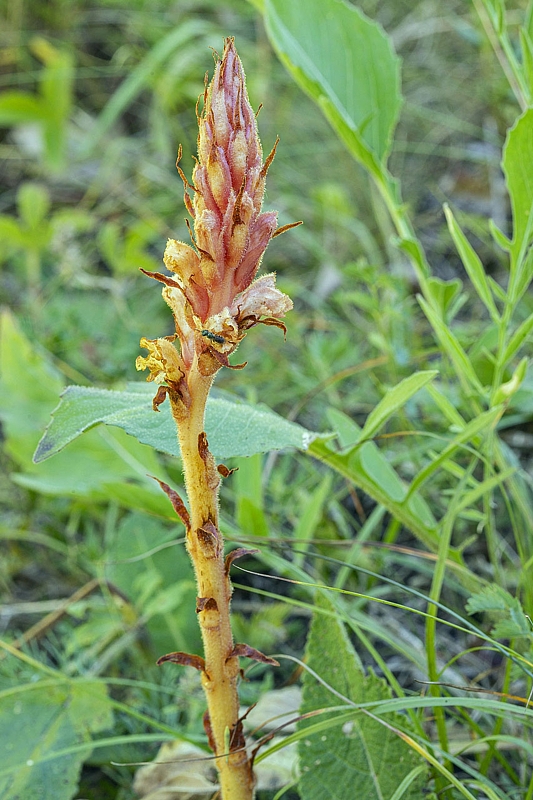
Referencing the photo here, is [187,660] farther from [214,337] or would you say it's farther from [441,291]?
[441,291]

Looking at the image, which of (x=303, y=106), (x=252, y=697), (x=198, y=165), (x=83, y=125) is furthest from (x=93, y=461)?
(x=83, y=125)

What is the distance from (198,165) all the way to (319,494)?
761 mm

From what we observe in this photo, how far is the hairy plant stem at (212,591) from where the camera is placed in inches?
32.0

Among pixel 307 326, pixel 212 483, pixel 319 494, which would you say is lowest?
pixel 307 326

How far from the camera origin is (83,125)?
3.74m

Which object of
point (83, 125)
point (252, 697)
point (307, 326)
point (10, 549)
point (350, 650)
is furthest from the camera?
point (83, 125)

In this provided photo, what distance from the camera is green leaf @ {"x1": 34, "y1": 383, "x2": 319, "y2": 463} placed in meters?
0.87

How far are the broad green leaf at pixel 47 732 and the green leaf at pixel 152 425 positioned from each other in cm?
52

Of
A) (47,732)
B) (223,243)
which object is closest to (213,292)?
(223,243)

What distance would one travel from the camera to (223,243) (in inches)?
30.2

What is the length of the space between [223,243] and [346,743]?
2.37 feet

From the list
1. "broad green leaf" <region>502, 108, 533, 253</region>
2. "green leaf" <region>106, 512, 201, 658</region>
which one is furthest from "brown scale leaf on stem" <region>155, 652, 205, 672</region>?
"broad green leaf" <region>502, 108, 533, 253</region>

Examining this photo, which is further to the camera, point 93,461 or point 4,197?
point 4,197

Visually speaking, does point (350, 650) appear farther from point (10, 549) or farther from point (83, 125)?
point (83, 125)
